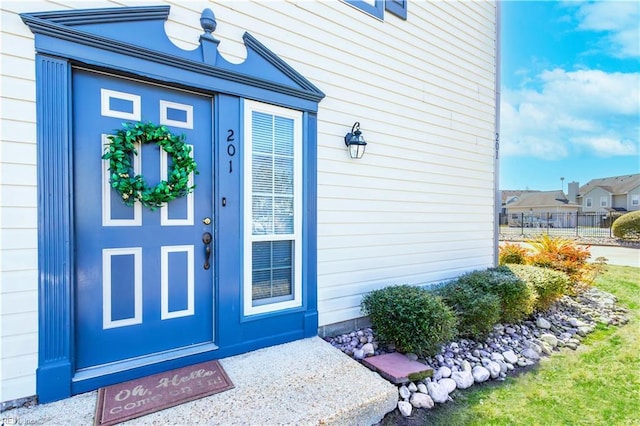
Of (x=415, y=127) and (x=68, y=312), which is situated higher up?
(x=415, y=127)

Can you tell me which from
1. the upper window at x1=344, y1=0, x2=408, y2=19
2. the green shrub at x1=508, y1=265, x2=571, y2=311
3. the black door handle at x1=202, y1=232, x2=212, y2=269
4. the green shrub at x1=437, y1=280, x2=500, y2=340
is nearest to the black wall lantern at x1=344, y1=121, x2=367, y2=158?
the upper window at x1=344, y1=0, x2=408, y2=19

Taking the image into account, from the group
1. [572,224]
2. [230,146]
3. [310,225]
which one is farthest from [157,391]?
[572,224]

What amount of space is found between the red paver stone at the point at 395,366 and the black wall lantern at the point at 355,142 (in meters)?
1.96

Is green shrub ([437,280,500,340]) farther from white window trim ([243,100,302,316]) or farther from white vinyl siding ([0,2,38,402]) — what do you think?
white vinyl siding ([0,2,38,402])

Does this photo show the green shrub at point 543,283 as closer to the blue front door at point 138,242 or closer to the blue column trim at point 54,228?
the blue front door at point 138,242

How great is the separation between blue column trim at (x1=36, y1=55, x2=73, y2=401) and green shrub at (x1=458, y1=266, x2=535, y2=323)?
149 inches

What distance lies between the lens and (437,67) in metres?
4.11

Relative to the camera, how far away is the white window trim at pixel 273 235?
2566 mm

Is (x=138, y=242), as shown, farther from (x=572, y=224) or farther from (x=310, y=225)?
(x=572, y=224)

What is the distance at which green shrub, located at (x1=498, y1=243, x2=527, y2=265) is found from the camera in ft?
18.6

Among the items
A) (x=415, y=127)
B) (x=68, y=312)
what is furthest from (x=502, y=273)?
(x=68, y=312)

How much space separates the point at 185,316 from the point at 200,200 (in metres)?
0.92

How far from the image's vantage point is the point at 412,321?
2.67 meters

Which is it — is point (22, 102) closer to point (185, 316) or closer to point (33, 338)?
point (33, 338)
